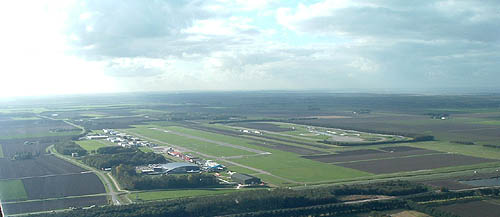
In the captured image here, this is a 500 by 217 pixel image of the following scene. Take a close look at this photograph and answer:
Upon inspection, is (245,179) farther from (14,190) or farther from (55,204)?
(14,190)

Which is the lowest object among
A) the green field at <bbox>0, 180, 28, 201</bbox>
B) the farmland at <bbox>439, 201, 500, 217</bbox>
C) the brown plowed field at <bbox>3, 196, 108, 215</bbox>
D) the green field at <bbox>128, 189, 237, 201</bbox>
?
the farmland at <bbox>439, 201, 500, 217</bbox>

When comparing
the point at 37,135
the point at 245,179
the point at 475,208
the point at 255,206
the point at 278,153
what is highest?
the point at 37,135

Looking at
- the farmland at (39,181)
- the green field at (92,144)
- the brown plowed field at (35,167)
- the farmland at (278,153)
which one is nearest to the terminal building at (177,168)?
the farmland at (278,153)

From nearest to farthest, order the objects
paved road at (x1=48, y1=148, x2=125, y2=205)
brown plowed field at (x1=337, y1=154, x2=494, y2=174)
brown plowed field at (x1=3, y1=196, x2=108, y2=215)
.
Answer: brown plowed field at (x1=3, y1=196, x2=108, y2=215)
paved road at (x1=48, y1=148, x2=125, y2=205)
brown plowed field at (x1=337, y1=154, x2=494, y2=174)

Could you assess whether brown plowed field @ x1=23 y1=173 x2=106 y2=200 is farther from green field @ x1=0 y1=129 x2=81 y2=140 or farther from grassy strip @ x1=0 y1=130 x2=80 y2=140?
green field @ x1=0 y1=129 x2=81 y2=140

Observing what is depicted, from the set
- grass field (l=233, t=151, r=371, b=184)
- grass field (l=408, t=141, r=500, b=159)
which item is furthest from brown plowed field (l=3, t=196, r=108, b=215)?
grass field (l=408, t=141, r=500, b=159)

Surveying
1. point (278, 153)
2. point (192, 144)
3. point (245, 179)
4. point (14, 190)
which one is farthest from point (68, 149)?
point (245, 179)
